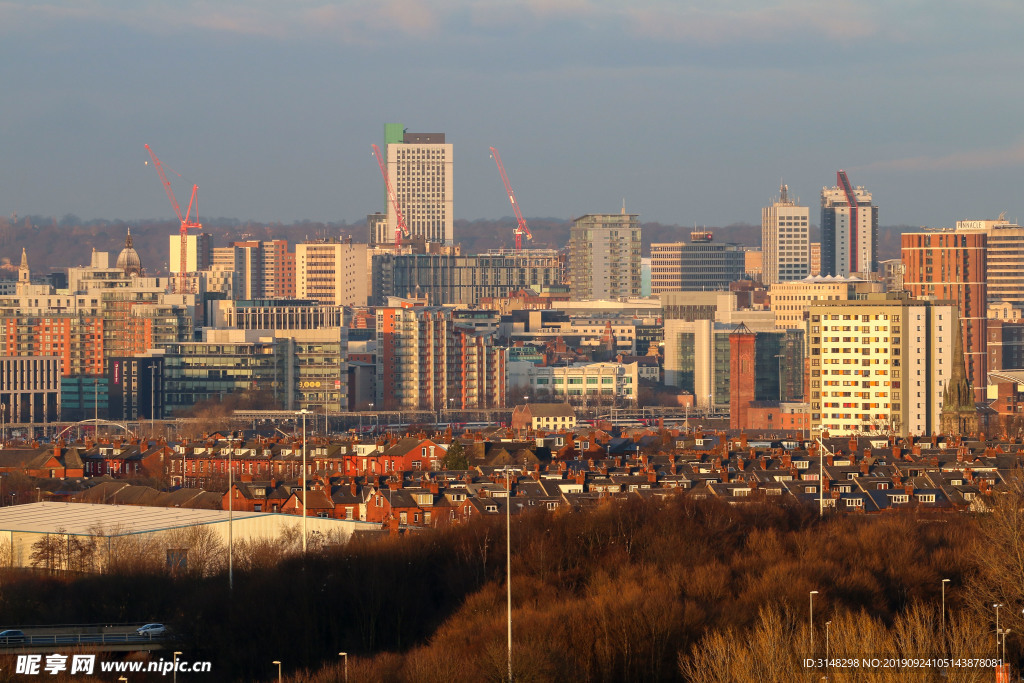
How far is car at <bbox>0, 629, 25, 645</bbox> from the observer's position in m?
41.4

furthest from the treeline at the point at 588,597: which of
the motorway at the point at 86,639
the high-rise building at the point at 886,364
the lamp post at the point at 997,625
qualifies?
the high-rise building at the point at 886,364

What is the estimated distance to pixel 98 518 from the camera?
61.2 meters

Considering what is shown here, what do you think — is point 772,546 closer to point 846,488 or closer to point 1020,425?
point 846,488

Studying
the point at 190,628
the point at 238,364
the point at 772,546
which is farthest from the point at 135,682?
the point at 238,364

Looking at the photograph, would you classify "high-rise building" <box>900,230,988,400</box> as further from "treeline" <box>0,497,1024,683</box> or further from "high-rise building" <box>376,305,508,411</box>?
"treeline" <box>0,497,1024,683</box>

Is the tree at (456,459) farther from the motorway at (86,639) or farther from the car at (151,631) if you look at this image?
the motorway at (86,639)

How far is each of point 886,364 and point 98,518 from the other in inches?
2594

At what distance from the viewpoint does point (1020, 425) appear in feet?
399

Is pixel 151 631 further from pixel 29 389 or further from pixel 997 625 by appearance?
pixel 29 389

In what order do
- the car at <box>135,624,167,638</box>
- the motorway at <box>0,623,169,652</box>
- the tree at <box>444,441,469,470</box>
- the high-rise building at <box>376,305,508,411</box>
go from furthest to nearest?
the high-rise building at <box>376,305,508,411</box>
the tree at <box>444,441,469,470</box>
the car at <box>135,624,167,638</box>
the motorway at <box>0,623,169,652</box>

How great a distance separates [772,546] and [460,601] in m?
9.33

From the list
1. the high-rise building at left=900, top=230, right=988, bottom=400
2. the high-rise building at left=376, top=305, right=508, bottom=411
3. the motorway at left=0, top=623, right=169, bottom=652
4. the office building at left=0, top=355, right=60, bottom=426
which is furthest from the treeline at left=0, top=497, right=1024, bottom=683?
the high-rise building at left=900, top=230, right=988, bottom=400

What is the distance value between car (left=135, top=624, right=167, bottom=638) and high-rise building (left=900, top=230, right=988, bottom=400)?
130989mm

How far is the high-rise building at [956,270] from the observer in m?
170
